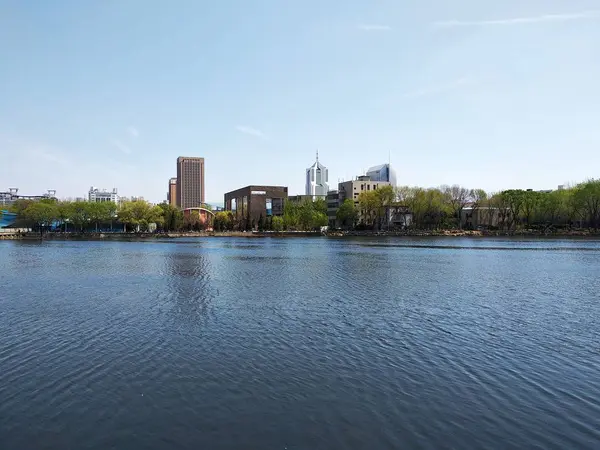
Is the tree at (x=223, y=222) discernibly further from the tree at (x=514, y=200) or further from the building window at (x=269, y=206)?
the tree at (x=514, y=200)

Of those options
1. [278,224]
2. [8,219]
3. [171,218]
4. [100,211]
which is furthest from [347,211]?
[8,219]

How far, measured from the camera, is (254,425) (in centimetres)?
1020

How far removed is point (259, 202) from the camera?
556 ft

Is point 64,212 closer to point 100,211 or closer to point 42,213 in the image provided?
point 42,213

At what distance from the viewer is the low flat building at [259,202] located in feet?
543

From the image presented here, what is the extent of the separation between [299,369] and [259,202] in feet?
514

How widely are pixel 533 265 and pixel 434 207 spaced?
7782 cm

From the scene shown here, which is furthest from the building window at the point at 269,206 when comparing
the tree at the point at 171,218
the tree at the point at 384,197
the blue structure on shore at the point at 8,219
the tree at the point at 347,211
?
the blue structure on shore at the point at 8,219

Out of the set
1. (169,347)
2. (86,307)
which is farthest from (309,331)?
(86,307)

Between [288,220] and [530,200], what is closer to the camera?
[530,200]

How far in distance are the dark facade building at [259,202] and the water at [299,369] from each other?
449 ft

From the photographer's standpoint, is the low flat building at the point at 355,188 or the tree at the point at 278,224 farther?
the low flat building at the point at 355,188

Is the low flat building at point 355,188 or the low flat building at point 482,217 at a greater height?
the low flat building at point 355,188

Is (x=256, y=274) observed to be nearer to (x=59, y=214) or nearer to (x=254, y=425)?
(x=254, y=425)
